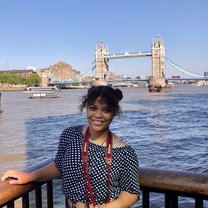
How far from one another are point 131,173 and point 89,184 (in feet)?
0.67

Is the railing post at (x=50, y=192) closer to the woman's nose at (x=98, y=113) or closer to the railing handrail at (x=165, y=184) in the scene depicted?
the railing handrail at (x=165, y=184)

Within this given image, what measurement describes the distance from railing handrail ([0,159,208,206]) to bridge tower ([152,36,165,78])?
9884cm

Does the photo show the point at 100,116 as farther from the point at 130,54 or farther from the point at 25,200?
the point at 130,54

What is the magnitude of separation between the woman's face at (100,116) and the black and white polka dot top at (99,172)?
0.09 m

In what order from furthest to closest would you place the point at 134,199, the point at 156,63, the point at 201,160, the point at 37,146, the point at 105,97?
the point at 156,63, the point at 37,146, the point at 201,160, the point at 105,97, the point at 134,199

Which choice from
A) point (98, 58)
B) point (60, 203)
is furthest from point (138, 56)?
point (60, 203)

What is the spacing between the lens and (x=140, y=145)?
41.7 ft

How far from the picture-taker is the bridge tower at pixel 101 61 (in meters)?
107

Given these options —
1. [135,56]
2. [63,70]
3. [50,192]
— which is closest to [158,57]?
[135,56]

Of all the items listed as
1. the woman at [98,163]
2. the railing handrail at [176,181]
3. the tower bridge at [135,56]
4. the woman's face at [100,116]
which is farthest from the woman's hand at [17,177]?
the tower bridge at [135,56]

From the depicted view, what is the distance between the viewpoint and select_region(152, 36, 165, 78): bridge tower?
101 metres

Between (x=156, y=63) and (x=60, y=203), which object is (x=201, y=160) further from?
(x=156, y=63)

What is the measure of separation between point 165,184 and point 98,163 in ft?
1.17

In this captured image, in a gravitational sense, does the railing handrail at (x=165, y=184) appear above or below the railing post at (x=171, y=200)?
above
